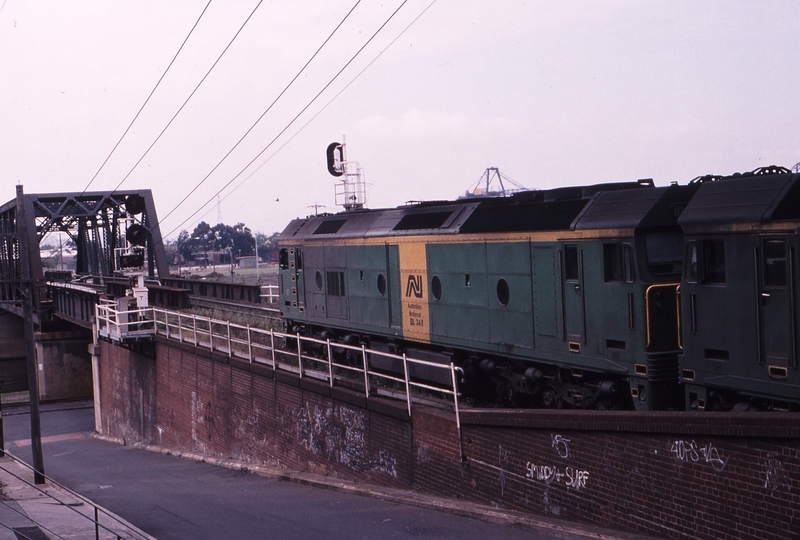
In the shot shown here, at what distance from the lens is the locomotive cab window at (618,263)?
1283 centimetres

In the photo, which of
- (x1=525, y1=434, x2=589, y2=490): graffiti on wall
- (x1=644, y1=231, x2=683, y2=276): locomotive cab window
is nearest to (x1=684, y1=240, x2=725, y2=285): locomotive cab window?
(x1=644, y1=231, x2=683, y2=276): locomotive cab window

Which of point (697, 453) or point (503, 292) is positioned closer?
point (697, 453)

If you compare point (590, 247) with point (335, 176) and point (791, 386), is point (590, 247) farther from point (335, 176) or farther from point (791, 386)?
point (335, 176)

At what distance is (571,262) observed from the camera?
14.0 metres

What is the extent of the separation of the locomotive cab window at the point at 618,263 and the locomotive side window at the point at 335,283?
10367 millimetres

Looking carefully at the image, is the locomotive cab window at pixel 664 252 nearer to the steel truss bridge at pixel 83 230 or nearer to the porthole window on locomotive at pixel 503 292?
the porthole window on locomotive at pixel 503 292

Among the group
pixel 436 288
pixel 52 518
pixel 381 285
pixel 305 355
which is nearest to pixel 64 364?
pixel 52 518

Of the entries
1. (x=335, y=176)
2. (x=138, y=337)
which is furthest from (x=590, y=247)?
(x=335, y=176)

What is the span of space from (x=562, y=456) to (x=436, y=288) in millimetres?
7019

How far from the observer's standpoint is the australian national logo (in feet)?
62.1

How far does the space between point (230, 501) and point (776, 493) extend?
38.4 feet

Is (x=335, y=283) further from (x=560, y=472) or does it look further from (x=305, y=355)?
(x=560, y=472)

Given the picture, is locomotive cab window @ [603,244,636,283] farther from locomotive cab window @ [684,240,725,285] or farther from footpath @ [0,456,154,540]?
footpath @ [0,456,154,540]

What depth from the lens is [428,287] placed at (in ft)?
60.9
